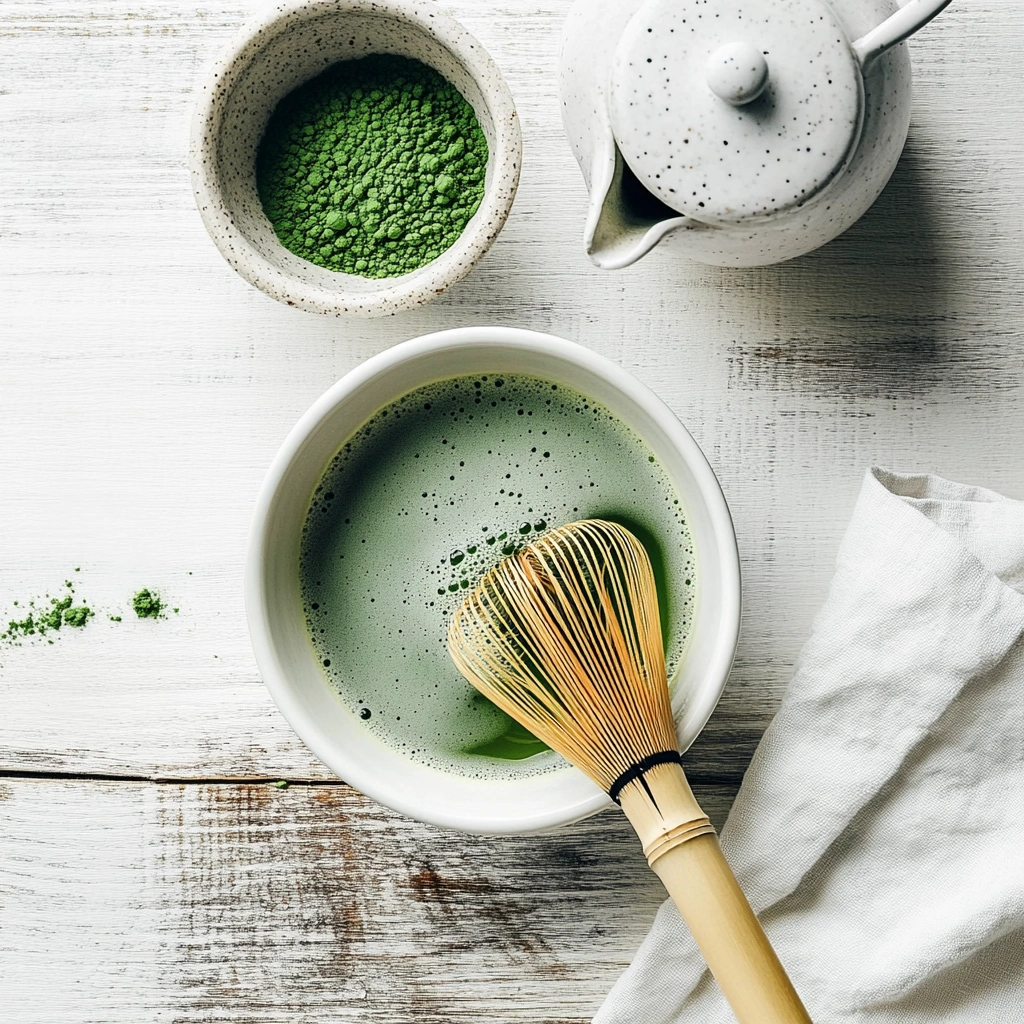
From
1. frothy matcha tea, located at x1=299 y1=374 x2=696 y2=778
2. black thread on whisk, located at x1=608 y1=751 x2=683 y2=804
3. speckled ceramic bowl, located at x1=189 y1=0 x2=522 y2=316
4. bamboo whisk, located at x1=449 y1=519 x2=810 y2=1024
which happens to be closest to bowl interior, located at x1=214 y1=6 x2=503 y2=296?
speckled ceramic bowl, located at x1=189 y1=0 x2=522 y2=316

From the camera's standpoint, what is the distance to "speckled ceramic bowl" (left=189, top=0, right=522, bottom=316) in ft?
2.56

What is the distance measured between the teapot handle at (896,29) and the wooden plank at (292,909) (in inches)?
21.7

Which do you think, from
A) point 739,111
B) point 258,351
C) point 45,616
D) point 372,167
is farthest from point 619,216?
point 45,616

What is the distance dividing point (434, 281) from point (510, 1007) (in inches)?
23.1

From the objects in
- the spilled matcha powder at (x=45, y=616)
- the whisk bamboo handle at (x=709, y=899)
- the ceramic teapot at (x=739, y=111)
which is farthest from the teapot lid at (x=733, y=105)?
the spilled matcha powder at (x=45, y=616)

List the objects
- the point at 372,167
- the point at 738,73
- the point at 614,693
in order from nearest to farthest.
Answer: the point at 738,73
the point at 614,693
the point at 372,167

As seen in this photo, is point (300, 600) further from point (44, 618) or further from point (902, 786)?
point (902, 786)

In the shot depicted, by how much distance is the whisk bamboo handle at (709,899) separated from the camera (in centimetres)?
63

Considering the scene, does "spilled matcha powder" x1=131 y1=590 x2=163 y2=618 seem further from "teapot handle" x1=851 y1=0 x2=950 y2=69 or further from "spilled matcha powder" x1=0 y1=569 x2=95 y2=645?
"teapot handle" x1=851 y1=0 x2=950 y2=69

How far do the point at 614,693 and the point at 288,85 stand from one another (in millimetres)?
528

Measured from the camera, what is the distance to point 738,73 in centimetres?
62

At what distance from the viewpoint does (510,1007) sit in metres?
0.89

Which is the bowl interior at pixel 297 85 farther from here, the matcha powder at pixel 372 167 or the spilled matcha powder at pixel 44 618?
the spilled matcha powder at pixel 44 618

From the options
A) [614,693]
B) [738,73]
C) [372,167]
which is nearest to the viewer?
[738,73]
